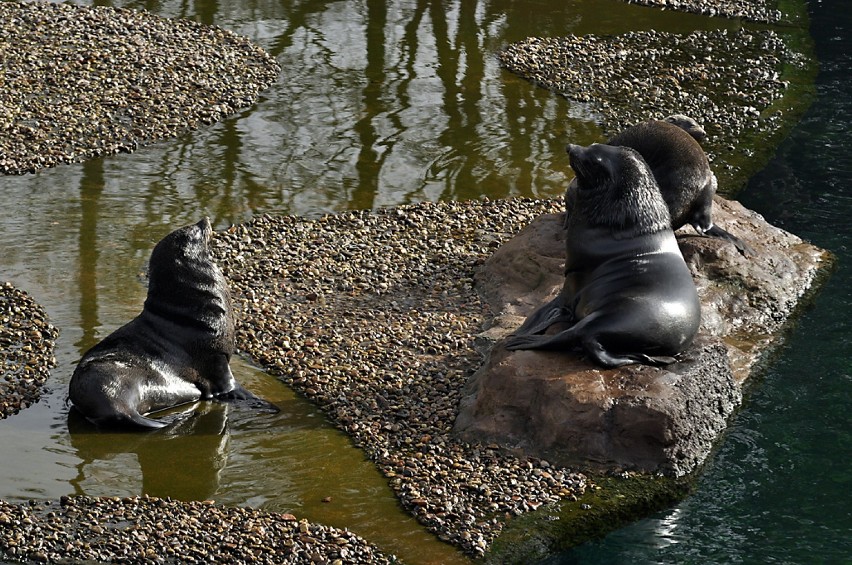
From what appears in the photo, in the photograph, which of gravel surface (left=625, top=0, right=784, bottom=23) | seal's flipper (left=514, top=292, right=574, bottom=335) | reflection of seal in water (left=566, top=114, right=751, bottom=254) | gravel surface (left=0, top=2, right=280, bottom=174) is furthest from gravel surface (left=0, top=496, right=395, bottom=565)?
gravel surface (left=625, top=0, right=784, bottom=23)

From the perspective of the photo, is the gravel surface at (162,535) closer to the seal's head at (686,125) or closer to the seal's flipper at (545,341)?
the seal's flipper at (545,341)

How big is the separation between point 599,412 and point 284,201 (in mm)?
5070

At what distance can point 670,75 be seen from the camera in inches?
642

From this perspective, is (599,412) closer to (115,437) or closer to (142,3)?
(115,437)

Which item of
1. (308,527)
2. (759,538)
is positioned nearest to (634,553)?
(759,538)

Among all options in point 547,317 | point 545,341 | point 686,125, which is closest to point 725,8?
point 686,125

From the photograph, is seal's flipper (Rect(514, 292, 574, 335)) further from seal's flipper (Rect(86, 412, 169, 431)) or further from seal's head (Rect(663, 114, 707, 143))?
seal's head (Rect(663, 114, 707, 143))

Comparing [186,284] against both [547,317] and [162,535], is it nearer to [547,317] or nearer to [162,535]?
[162,535]

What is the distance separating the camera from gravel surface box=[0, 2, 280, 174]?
12492 mm

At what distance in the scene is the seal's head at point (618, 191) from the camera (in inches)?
322

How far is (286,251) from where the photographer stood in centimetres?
1057

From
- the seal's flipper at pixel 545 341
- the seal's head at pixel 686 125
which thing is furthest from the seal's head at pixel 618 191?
the seal's head at pixel 686 125

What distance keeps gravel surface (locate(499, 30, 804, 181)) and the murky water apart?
1.41 ft

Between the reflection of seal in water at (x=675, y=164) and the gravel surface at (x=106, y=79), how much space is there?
546 cm
